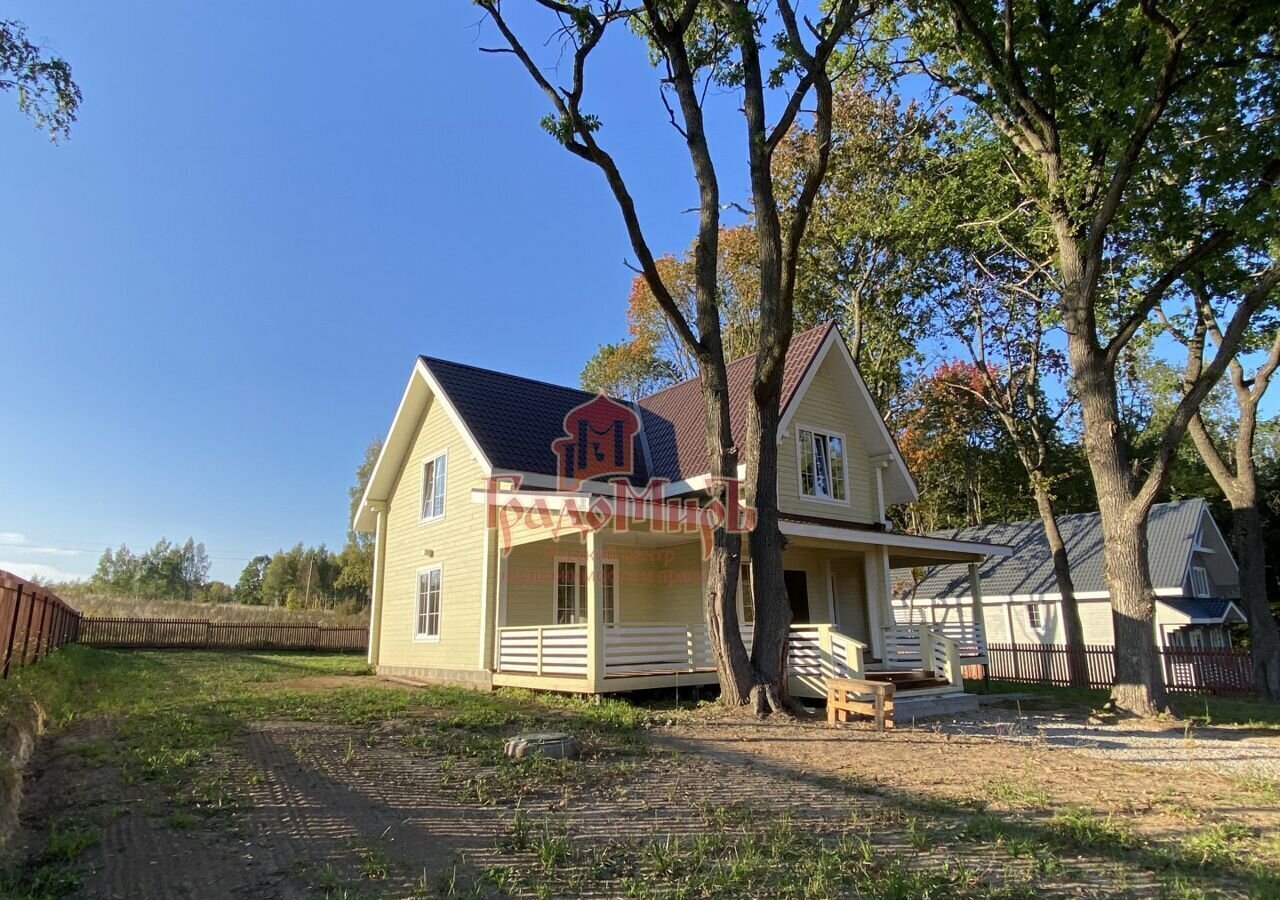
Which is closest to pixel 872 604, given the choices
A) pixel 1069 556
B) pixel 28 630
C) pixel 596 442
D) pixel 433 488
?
pixel 596 442

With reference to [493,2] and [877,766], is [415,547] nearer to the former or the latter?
[493,2]

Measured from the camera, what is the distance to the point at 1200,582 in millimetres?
25719

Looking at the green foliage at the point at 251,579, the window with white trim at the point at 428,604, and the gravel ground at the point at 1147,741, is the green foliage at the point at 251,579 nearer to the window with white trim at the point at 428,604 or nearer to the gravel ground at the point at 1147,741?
the window with white trim at the point at 428,604

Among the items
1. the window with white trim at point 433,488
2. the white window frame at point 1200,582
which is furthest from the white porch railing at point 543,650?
the white window frame at point 1200,582

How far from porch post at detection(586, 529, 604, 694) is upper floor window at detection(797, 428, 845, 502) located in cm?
586

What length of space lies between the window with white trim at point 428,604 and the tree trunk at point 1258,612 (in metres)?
17.8

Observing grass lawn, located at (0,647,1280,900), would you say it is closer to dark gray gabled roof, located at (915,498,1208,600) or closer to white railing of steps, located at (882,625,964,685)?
white railing of steps, located at (882,625,964,685)

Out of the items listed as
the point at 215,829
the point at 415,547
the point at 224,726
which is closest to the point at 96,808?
the point at 215,829

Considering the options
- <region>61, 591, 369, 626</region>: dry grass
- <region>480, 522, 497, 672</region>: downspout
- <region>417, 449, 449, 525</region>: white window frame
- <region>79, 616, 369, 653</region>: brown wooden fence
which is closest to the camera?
<region>480, 522, 497, 672</region>: downspout

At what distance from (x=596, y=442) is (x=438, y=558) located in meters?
4.33

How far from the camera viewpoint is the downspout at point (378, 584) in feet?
60.6

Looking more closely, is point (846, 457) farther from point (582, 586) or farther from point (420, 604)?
point (420, 604)

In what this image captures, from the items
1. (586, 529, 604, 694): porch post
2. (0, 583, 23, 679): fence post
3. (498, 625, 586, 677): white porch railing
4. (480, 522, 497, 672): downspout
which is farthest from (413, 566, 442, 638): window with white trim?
(0, 583, 23, 679): fence post

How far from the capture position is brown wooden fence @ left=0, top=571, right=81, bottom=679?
964cm
